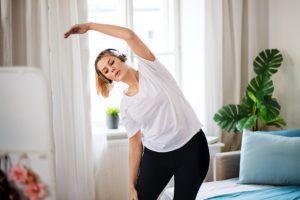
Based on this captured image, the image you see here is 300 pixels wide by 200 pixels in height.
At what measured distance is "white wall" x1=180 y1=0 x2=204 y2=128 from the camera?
3500 mm

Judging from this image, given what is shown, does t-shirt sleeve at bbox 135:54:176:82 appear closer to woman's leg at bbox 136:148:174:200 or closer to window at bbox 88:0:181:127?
woman's leg at bbox 136:148:174:200

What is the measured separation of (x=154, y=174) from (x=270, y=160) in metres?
1.08

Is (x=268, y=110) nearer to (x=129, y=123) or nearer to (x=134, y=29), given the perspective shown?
(x=134, y=29)

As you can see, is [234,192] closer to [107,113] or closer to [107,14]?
[107,113]

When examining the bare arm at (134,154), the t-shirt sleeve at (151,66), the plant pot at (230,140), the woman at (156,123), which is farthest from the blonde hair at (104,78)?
the plant pot at (230,140)

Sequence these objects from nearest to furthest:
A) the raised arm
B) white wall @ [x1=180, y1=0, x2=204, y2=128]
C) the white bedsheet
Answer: the raised arm → the white bedsheet → white wall @ [x1=180, y1=0, x2=204, y2=128]

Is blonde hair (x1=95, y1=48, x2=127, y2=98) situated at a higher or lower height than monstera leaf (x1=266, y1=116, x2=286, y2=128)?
higher

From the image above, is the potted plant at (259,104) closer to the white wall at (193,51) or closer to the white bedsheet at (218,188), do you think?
the white wall at (193,51)

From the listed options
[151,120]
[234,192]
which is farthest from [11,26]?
[234,192]

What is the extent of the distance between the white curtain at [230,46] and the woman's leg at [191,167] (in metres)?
1.45

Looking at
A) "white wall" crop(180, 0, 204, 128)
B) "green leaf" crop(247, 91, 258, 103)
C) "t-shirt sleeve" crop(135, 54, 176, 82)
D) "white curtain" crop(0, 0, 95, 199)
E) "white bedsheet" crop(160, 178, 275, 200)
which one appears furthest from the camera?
"white wall" crop(180, 0, 204, 128)

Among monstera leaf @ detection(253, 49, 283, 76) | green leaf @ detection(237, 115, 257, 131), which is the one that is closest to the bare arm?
green leaf @ detection(237, 115, 257, 131)

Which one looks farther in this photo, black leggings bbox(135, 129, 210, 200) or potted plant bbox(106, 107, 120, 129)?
potted plant bbox(106, 107, 120, 129)

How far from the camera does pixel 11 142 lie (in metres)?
1.56
